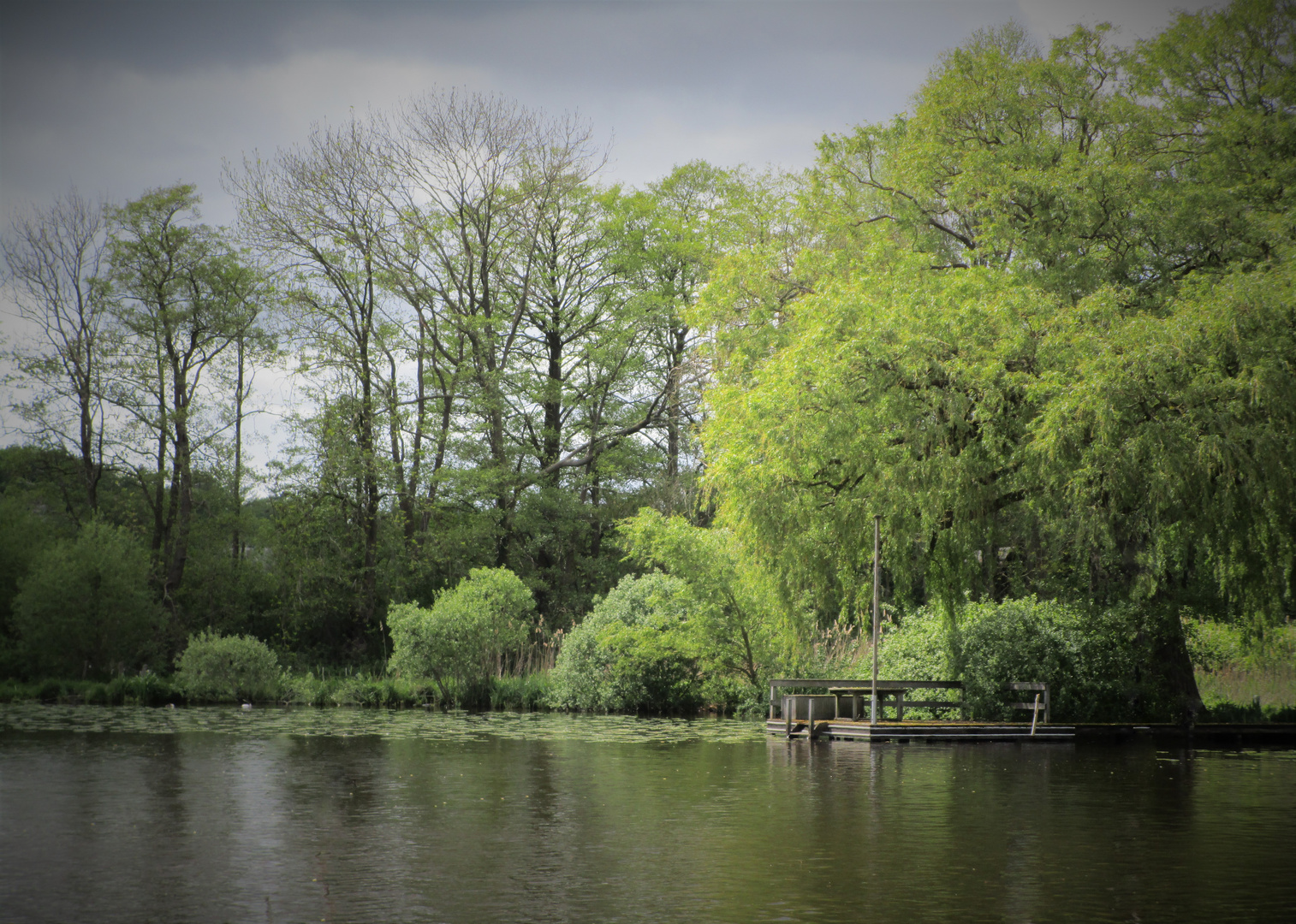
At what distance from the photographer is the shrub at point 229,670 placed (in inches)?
1150

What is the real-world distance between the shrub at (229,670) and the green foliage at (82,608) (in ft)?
14.7

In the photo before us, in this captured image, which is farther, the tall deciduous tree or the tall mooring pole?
the tall deciduous tree

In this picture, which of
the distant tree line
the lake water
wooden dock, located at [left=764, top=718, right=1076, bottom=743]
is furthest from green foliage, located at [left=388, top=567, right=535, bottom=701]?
wooden dock, located at [left=764, top=718, right=1076, bottom=743]

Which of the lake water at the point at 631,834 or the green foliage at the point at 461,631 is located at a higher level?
the green foliage at the point at 461,631

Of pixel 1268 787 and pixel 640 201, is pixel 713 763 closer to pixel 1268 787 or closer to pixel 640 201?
pixel 1268 787

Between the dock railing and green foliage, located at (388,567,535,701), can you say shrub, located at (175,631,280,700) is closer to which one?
green foliage, located at (388,567,535,701)

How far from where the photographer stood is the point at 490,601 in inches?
1164

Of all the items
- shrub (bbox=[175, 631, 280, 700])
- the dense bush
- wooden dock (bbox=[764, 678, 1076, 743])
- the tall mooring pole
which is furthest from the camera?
shrub (bbox=[175, 631, 280, 700])

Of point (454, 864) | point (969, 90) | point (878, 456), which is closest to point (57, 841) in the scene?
point (454, 864)

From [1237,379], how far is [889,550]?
277 inches

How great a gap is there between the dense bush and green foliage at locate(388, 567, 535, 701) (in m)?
1.97

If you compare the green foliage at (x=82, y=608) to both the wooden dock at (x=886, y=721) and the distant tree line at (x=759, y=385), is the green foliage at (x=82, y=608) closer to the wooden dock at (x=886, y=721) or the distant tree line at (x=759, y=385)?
the distant tree line at (x=759, y=385)

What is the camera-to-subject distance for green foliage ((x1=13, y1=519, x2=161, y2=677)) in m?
32.4

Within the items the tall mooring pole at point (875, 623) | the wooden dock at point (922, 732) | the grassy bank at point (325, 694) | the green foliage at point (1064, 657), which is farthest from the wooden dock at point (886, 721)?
the grassy bank at point (325, 694)
